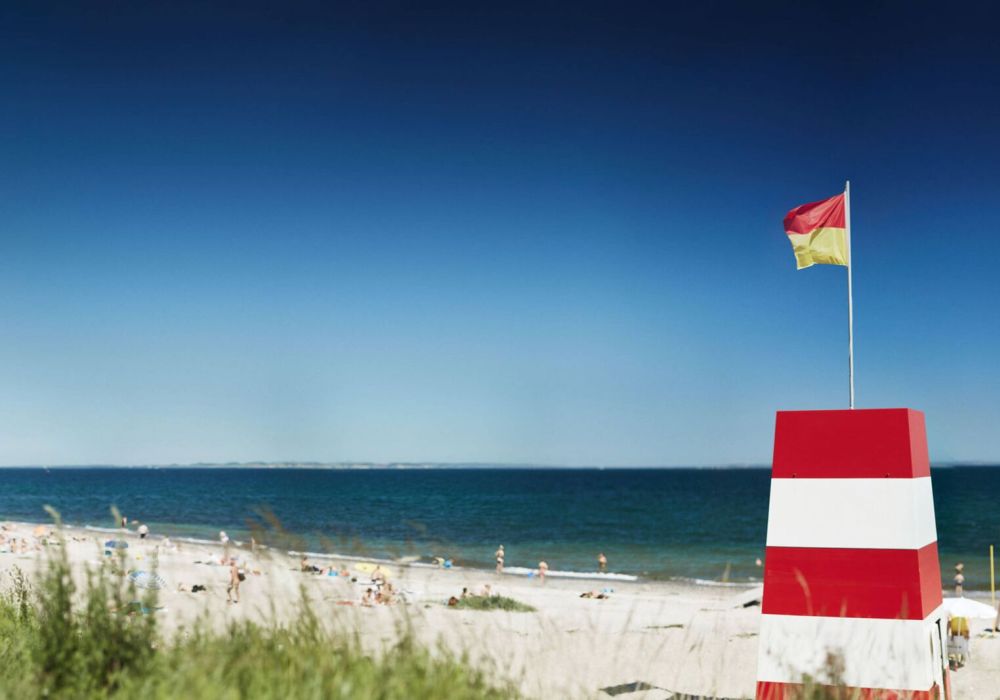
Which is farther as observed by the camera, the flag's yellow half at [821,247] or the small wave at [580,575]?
the small wave at [580,575]

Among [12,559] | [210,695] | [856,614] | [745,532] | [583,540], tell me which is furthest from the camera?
[745,532]

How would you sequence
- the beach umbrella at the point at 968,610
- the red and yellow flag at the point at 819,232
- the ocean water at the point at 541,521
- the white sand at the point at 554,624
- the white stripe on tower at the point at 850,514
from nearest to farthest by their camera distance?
the white sand at the point at 554,624 < the white stripe on tower at the point at 850,514 < the red and yellow flag at the point at 819,232 < the beach umbrella at the point at 968,610 < the ocean water at the point at 541,521

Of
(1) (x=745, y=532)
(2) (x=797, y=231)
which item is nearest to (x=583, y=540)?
(1) (x=745, y=532)

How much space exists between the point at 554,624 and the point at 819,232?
3.96 meters

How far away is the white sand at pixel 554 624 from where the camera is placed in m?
5.20

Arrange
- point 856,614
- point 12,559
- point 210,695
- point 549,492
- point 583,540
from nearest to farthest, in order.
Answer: point 210,695
point 856,614
point 12,559
point 583,540
point 549,492

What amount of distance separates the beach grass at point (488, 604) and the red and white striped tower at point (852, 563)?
1626cm

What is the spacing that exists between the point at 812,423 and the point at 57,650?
16.2 ft

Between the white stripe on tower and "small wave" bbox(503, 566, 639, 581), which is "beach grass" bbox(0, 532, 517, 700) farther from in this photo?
"small wave" bbox(503, 566, 639, 581)

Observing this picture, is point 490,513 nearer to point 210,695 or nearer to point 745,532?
point 745,532

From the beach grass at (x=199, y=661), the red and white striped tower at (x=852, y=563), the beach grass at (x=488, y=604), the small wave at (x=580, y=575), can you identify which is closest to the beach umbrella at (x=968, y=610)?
the red and white striped tower at (x=852, y=563)

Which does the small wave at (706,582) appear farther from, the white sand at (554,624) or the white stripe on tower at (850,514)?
the white stripe on tower at (850,514)

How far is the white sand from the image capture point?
520cm

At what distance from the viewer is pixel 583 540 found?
6028 centimetres
